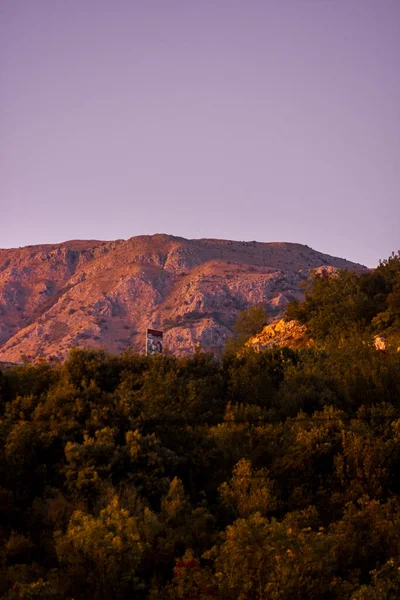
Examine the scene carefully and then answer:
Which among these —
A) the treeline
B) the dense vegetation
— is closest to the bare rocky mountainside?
the treeline

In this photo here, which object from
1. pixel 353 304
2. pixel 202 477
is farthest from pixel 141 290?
pixel 202 477

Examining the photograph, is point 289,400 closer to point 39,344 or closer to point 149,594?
point 149,594

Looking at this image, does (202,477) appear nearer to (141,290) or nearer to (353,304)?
(353,304)

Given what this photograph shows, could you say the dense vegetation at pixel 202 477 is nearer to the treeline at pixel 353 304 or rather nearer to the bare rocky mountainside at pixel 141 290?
the treeline at pixel 353 304

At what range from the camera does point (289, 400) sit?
76.5 ft

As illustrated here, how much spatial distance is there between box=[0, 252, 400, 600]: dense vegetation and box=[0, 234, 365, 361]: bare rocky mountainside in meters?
93.1

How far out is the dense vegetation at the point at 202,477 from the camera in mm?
13086

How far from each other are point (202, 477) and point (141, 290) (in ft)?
451

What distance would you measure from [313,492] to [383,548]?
357 cm

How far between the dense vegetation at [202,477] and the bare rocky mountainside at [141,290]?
93.1 metres

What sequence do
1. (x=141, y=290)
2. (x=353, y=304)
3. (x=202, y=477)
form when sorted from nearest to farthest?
(x=202, y=477), (x=353, y=304), (x=141, y=290)

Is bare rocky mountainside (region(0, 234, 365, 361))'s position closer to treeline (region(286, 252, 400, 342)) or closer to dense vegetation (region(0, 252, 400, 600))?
treeline (region(286, 252, 400, 342))

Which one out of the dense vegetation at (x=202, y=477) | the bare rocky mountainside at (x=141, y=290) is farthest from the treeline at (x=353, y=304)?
the bare rocky mountainside at (x=141, y=290)

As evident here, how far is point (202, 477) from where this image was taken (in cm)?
1894
